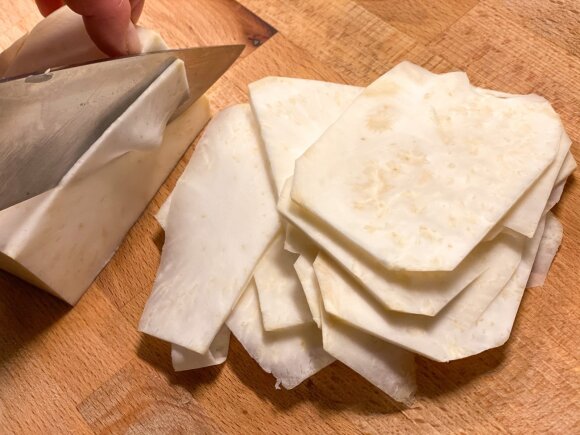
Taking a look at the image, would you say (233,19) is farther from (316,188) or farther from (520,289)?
(520,289)

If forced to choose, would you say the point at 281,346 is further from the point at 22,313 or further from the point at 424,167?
the point at 22,313

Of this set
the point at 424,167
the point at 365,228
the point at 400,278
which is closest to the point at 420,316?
the point at 400,278

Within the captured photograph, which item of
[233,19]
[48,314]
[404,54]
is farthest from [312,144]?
[48,314]

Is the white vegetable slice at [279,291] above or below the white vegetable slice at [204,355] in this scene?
above

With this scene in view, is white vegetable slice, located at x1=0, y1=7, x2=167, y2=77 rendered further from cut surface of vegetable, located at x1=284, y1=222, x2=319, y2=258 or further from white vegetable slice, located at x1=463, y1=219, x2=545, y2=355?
white vegetable slice, located at x1=463, y1=219, x2=545, y2=355

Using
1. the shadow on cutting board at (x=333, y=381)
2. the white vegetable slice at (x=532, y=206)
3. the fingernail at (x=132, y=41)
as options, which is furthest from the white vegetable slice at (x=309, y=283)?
the fingernail at (x=132, y=41)

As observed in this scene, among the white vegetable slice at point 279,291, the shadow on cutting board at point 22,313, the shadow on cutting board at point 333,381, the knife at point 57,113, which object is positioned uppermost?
the knife at point 57,113

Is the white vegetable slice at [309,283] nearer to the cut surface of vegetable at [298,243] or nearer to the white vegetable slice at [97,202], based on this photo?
the cut surface of vegetable at [298,243]
